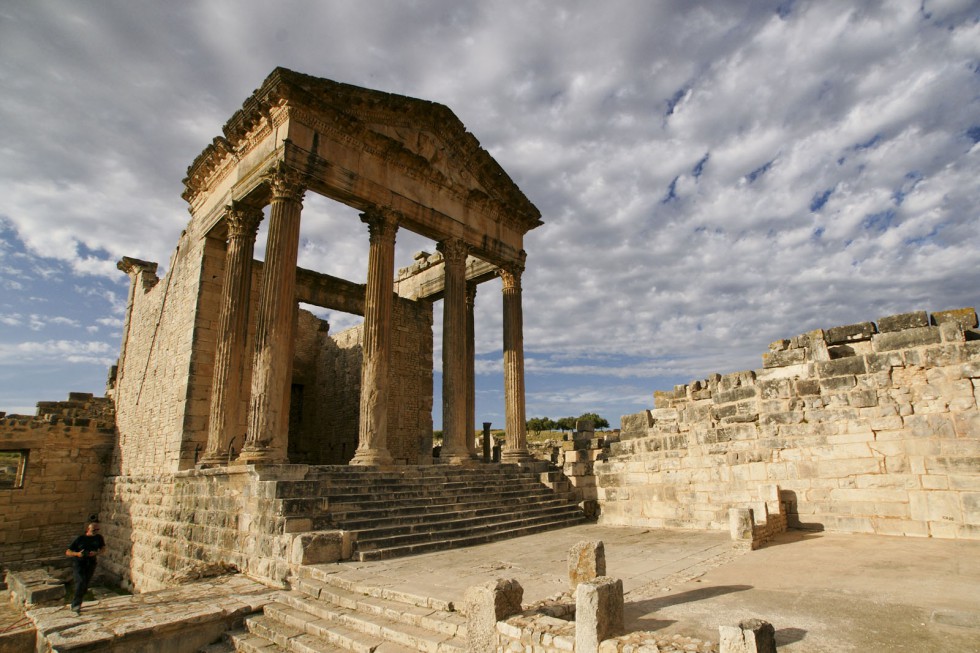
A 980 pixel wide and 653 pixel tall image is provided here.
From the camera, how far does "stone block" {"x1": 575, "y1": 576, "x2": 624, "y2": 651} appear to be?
144 inches

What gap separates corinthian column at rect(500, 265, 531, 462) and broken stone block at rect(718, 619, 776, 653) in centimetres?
1238

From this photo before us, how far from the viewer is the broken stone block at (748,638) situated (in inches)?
120

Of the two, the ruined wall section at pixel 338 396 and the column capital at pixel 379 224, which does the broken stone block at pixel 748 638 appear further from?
the ruined wall section at pixel 338 396

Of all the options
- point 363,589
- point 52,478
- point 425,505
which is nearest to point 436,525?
point 425,505

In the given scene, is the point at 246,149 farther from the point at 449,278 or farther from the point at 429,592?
the point at 429,592

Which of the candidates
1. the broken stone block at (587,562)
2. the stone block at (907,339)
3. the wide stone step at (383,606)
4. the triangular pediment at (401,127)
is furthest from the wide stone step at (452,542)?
the triangular pediment at (401,127)

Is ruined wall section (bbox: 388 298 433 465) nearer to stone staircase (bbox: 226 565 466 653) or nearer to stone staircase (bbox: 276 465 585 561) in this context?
stone staircase (bbox: 276 465 585 561)

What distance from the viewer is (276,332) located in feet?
37.1

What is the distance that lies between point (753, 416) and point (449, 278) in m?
8.61

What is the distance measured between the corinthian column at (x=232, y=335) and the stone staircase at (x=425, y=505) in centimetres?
297

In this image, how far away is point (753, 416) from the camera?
10438 mm

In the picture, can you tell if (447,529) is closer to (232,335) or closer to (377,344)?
(377,344)

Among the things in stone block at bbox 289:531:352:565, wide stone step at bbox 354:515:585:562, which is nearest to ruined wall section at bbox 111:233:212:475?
stone block at bbox 289:531:352:565

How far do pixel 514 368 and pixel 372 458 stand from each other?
20.0 ft
